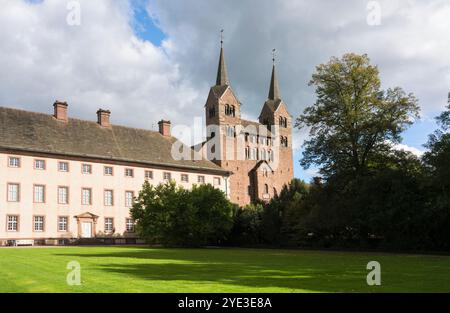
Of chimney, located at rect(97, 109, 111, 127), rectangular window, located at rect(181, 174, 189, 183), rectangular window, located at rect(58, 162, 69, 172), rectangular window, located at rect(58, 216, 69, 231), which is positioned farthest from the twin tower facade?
rectangular window, located at rect(58, 216, 69, 231)

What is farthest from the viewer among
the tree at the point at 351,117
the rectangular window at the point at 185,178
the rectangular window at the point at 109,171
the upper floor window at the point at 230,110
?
the upper floor window at the point at 230,110

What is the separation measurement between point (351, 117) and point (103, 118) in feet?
98.8

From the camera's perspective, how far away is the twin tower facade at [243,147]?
272 ft

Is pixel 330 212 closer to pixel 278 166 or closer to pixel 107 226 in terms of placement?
pixel 107 226

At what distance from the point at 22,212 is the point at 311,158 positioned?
2684 centimetres

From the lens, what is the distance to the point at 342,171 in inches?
1486

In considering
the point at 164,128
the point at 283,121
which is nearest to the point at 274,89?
the point at 283,121

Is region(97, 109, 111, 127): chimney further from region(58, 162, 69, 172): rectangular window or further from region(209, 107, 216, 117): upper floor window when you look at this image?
region(209, 107, 216, 117): upper floor window

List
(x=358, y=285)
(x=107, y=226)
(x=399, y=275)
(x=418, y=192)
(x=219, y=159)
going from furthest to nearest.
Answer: (x=219, y=159) → (x=107, y=226) → (x=418, y=192) → (x=399, y=275) → (x=358, y=285)

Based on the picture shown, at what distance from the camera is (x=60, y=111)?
53.0 metres

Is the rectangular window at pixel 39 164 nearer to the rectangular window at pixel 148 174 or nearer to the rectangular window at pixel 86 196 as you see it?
the rectangular window at pixel 86 196

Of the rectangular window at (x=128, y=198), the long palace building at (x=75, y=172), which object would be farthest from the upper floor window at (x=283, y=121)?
the rectangular window at (x=128, y=198)

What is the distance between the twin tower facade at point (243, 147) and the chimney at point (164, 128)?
60.9 feet
